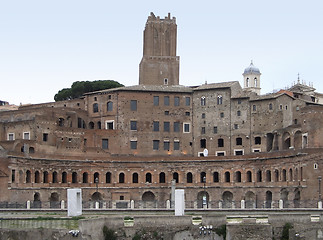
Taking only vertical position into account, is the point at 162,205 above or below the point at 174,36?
below

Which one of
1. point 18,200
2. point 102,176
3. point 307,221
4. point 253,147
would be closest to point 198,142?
point 253,147

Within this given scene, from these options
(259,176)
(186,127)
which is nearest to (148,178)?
(186,127)

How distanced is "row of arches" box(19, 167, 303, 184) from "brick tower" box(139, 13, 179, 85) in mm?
16724

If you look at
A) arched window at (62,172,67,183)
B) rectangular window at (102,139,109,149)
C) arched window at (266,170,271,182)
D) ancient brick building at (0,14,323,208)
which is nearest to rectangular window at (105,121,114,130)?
ancient brick building at (0,14,323,208)

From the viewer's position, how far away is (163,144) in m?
88.8

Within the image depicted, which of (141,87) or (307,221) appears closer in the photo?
(307,221)

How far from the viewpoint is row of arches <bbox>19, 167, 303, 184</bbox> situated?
249 feet

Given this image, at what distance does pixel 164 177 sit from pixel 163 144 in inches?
227

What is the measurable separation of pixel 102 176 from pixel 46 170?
26.1 ft

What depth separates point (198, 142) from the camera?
89000mm

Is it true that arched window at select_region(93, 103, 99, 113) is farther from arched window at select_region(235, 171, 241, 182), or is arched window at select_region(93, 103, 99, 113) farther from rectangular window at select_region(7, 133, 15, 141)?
arched window at select_region(235, 171, 241, 182)

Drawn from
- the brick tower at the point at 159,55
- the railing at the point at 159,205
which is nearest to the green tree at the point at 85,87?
the brick tower at the point at 159,55

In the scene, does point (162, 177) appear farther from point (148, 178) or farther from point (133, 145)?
point (133, 145)

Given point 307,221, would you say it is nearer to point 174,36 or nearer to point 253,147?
point 253,147
